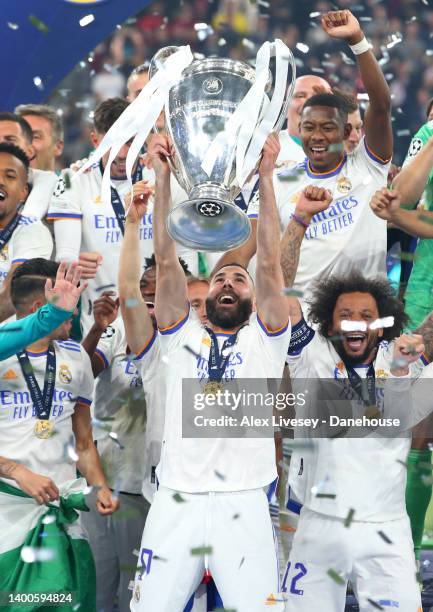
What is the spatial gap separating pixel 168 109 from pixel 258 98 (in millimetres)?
347

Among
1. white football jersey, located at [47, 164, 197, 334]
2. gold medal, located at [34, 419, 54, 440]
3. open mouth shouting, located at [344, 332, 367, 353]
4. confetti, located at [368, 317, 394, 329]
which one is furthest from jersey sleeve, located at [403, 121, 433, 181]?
gold medal, located at [34, 419, 54, 440]

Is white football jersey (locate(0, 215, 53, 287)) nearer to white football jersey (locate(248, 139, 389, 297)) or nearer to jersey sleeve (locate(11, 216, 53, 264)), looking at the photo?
jersey sleeve (locate(11, 216, 53, 264))

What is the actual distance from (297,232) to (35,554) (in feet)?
5.47

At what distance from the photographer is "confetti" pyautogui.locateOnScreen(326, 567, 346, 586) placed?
4.43m

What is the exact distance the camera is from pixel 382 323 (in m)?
4.76

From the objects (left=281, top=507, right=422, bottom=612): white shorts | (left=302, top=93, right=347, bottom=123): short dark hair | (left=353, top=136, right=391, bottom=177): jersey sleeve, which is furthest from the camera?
(left=302, top=93, right=347, bottom=123): short dark hair

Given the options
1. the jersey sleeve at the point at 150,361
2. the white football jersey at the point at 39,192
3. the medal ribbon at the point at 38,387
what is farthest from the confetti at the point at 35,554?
the white football jersey at the point at 39,192

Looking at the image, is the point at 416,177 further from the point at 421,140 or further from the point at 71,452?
the point at 71,452

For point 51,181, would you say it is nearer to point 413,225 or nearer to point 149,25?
point 413,225

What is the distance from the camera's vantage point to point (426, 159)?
492 centimetres

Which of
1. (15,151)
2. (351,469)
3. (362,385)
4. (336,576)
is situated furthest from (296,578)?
(15,151)

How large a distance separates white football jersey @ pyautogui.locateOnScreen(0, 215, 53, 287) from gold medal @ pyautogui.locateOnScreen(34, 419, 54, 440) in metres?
0.85

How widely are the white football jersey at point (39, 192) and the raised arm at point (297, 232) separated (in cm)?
126

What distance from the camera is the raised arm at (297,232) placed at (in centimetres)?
466
